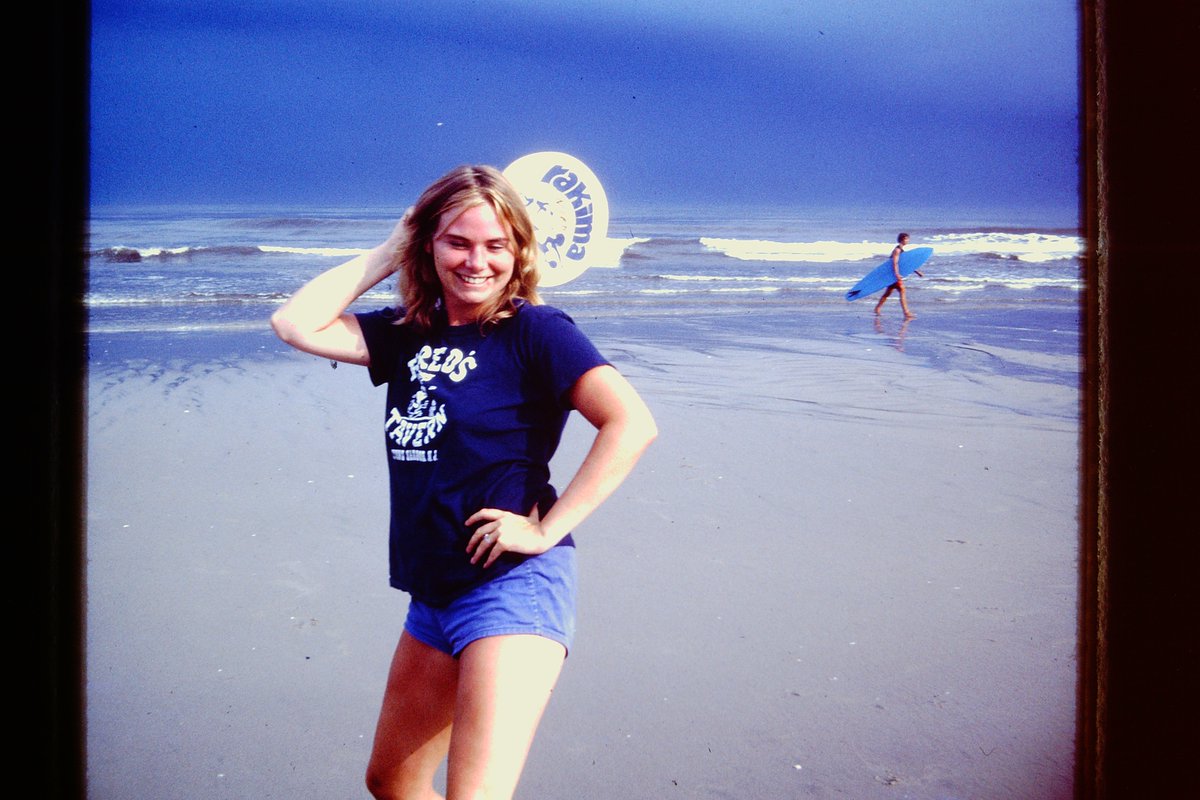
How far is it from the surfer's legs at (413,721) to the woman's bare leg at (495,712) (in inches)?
6.5

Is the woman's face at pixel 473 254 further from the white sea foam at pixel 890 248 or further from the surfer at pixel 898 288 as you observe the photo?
the white sea foam at pixel 890 248

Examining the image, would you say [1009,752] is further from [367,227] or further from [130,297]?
[367,227]

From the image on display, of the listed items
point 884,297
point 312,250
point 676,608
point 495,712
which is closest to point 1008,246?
point 884,297

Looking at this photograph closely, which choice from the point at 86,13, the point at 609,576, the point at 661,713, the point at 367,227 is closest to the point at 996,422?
the point at 609,576

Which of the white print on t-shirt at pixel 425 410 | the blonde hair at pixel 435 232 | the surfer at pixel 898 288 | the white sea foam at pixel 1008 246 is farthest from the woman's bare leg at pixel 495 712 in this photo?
the white sea foam at pixel 1008 246

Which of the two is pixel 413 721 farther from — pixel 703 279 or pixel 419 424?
pixel 703 279

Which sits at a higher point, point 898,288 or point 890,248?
point 890,248

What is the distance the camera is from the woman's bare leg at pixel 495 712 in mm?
1534

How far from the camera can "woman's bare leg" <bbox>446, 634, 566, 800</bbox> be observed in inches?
60.4

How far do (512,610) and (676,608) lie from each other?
1.87m

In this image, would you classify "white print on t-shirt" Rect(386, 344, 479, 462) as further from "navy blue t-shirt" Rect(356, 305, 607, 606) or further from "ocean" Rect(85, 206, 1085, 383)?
"ocean" Rect(85, 206, 1085, 383)

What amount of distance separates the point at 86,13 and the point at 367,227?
17171 millimetres

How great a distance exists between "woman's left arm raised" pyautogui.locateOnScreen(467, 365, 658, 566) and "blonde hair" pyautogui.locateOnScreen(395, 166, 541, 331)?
0.72ft

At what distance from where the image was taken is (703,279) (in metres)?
15.2
